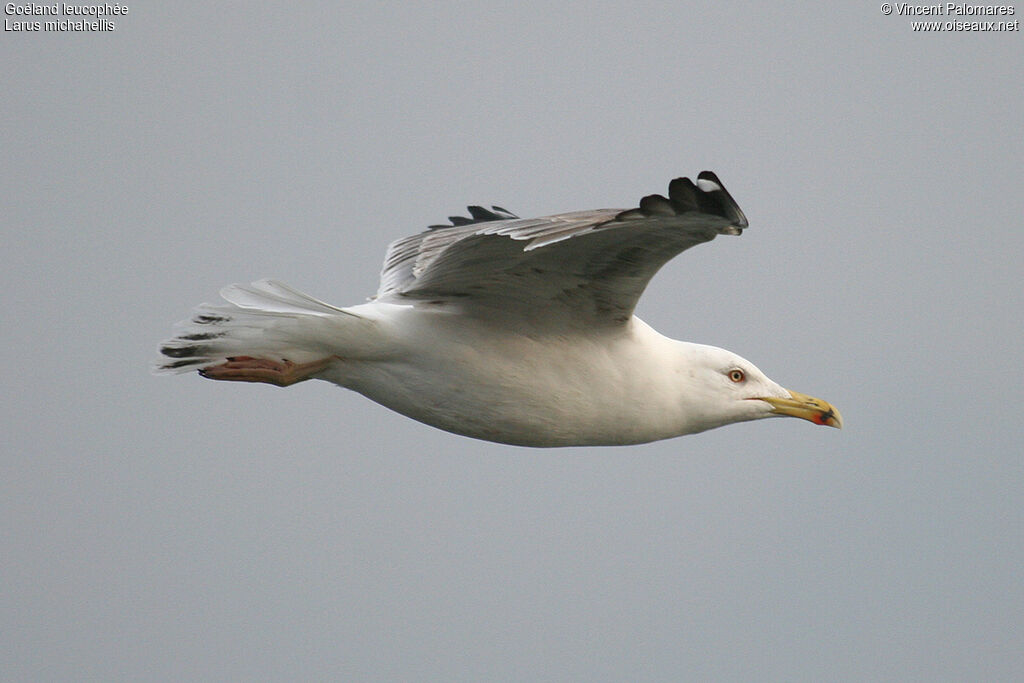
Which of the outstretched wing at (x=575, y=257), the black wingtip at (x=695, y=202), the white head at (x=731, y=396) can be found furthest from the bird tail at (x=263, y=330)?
the white head at (x=731, y=396)

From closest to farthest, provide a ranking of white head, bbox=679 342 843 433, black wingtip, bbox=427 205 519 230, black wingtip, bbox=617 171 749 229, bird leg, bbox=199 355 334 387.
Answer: black wingtip, bbox=617 171 749 229 < bird leg, bbox=199 355 334 387 < white head, bbox=679 342 843 433 < black wingtip, bbox=427 205 519 230

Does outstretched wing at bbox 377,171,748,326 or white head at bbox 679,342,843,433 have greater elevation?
outstretched wing at bbox 377,171,748,326

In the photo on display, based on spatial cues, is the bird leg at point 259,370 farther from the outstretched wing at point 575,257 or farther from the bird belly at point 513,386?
the outstretched wing at point 575,257

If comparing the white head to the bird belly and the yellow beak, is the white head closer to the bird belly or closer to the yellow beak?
the yellow beak

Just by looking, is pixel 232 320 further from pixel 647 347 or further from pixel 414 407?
pixel 647 347

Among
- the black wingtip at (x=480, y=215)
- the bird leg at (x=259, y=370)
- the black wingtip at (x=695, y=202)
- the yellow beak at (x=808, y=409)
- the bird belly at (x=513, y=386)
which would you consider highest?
the black wingtip at (x=480, y=215)

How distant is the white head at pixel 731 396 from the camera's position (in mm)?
8375

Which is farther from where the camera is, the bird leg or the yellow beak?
the yellow beak

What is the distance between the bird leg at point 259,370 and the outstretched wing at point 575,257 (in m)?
0.73

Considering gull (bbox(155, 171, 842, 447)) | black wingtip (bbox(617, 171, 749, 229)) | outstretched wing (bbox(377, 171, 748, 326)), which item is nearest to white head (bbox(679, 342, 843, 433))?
gull (bbox(155, 171, 842, 447))

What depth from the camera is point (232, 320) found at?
7586mm

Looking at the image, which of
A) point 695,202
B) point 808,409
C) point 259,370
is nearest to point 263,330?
point 259,370

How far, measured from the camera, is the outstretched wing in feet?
21.2

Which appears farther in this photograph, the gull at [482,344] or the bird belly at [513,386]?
the bird belly at [513,386]
